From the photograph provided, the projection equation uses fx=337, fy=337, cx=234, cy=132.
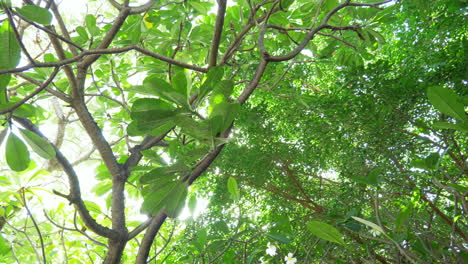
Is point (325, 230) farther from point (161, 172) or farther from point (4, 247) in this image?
point (4, 247)

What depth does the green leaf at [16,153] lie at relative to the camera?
0.63m

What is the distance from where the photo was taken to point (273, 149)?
90cm

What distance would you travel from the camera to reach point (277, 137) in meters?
0.94

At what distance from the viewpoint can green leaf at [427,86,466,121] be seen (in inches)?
16.3

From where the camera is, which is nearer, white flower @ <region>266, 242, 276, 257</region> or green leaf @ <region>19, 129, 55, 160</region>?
green leaf @ <region>19, 129, 55, 160</region>

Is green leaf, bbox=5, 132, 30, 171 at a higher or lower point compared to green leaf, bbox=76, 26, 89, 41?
lower

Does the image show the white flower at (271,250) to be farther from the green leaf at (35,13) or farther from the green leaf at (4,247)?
the green leaf at (4,247)

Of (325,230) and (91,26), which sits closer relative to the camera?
(325,230)

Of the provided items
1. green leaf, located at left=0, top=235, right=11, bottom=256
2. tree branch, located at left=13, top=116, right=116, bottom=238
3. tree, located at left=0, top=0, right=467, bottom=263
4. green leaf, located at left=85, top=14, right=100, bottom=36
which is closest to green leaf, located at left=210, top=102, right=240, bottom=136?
tree, located at left=0, top=0, right=467, bottom=263

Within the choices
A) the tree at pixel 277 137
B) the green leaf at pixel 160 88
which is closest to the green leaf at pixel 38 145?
Answer: the tree at pixel 277 137

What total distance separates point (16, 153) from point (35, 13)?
0.94ft

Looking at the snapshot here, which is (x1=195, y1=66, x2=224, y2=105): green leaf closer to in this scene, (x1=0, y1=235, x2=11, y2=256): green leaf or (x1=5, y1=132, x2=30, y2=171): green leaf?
(x1=5, y1=132, x2=30, y2=171): green leaf

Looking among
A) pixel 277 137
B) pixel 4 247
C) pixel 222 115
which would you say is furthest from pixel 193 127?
pixel 4 247

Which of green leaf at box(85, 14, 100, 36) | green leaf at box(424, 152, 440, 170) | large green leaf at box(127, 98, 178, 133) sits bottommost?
green leaf at box(424, 152, 440, 170)
